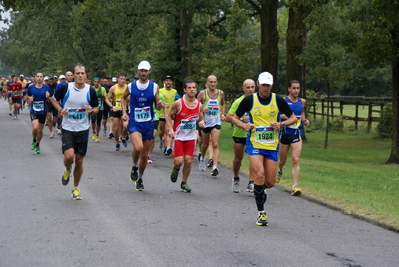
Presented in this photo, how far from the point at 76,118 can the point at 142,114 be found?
4.43 ft

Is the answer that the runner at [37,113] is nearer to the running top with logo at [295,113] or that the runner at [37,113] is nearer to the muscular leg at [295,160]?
the running top with logo at [295,113]

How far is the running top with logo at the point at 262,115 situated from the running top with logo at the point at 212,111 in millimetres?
5256

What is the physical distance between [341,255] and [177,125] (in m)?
4.91

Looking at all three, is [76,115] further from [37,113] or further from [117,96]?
[117,96]

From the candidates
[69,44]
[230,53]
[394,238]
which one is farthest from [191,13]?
[69,44]

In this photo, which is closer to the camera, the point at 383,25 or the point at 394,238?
the point at 394,238

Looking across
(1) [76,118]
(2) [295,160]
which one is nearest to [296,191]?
(2) [295,160]

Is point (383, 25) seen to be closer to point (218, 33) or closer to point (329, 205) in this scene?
point (329, 205)

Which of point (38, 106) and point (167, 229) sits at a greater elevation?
point (38, 106)

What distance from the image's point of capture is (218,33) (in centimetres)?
3556

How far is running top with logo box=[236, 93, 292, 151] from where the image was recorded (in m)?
9.02

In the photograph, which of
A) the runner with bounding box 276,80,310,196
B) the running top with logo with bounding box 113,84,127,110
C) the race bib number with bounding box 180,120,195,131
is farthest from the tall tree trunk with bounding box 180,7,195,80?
the race bib number with bounding box 180,120,195,131

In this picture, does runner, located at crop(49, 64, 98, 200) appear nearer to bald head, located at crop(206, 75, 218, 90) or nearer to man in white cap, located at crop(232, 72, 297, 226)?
man in white cap, located at crop(232, 72, 297, 226)

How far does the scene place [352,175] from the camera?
1680 centimetres
